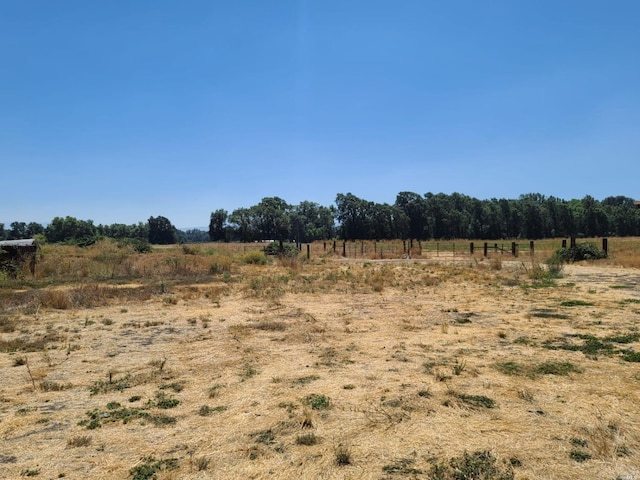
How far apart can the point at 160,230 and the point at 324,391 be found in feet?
480

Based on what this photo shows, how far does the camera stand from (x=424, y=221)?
105000 millimetres

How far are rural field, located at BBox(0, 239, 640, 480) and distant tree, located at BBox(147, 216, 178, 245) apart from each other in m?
137

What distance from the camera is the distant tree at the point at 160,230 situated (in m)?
140

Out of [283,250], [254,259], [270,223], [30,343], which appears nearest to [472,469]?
[30,343]

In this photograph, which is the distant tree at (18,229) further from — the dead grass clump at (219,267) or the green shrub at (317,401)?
the green shrub at (317,401)

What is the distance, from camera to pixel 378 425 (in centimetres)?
411

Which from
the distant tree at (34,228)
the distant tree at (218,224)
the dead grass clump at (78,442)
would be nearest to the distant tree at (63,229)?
the distant tree at (34,228)

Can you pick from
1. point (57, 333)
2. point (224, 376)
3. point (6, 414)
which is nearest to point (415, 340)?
point (224, 376)

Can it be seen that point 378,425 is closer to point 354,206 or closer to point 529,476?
point 529,476

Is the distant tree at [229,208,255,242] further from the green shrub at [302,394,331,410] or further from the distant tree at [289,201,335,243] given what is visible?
the green shrub at [302,394,331,410]

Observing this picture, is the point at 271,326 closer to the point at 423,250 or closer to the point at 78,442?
the point at 78,442

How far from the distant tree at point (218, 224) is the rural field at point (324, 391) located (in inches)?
4227

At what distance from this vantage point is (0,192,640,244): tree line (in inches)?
3834

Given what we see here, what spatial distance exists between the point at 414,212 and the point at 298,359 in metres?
103
